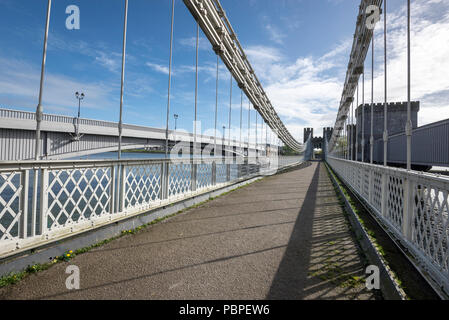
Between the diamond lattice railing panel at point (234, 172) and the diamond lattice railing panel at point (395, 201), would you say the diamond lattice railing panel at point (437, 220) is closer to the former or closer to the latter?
the diamond lattice railing panel at point (395, 201)

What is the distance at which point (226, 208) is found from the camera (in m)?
6.16

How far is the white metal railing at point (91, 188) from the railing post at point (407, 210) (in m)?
4.55

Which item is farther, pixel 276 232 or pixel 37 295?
pixel 276 232

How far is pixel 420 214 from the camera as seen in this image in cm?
281

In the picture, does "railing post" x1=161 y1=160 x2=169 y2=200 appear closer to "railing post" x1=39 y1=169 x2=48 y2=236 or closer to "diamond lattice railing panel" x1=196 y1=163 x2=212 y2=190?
"diamond lattice railing panel" x1=196 y1=163 x2=212 y2=190

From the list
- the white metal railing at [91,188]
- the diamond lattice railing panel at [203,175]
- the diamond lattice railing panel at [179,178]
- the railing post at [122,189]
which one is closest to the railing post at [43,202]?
the white metal railing at [91,188]

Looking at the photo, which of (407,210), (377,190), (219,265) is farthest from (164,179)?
(377,190)

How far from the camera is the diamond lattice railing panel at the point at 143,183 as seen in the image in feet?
14.7

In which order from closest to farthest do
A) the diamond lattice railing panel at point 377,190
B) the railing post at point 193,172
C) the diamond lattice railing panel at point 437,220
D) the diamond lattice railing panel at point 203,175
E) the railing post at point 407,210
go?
the diamond lattice railing panel at point 437,220 < the railing post at point 407,210 < the diamond lattice railing panel at point 377,190 < the railing post at point 193,172 < the diamond lattice railing panel at point 203,175

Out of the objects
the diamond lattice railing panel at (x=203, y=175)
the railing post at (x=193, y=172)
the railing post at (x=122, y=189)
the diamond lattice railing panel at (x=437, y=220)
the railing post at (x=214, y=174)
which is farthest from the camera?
the railing post at (x=214, y=174)

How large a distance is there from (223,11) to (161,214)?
8462 millimetres

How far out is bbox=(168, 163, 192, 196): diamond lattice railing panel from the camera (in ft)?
18.9
